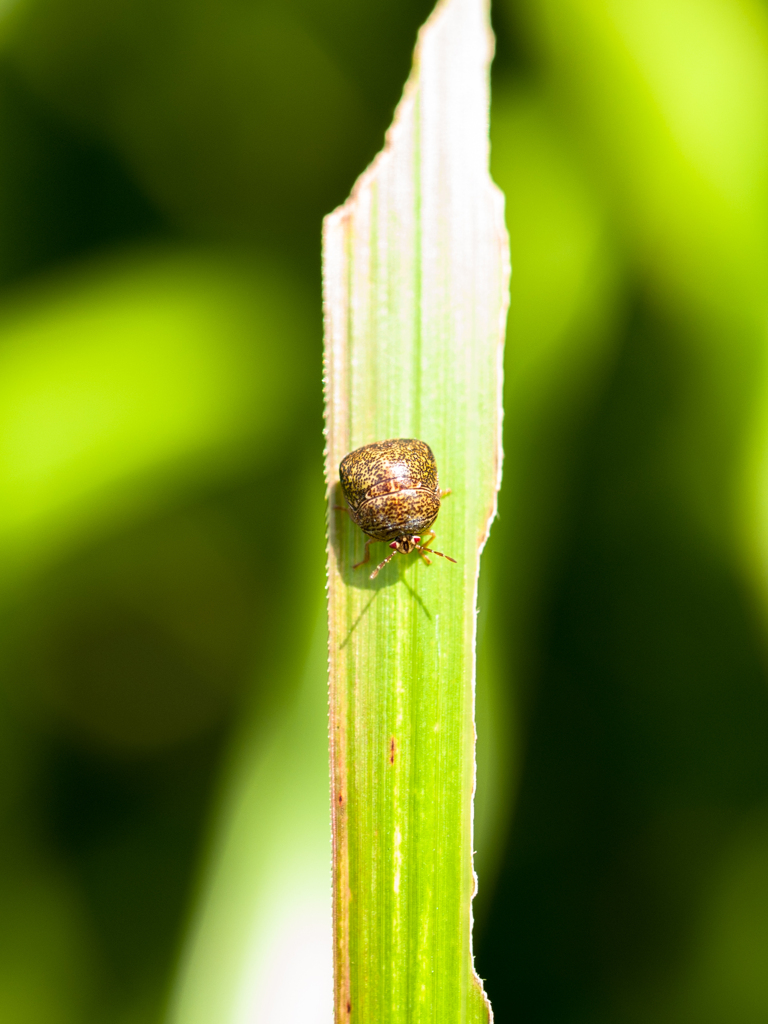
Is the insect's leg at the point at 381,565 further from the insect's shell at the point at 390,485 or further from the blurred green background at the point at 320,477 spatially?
the blurred green background at the point at 320,477

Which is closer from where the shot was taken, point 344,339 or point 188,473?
point 344,339

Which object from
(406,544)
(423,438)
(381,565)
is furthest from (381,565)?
(423,438)

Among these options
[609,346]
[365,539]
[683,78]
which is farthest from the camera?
[609,346]

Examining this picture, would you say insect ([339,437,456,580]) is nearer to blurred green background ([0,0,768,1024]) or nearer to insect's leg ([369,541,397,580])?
insect's leg ([369,541,397,580])

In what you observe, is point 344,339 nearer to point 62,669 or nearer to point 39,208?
point 39,208

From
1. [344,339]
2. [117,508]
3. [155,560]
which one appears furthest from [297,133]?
[155,560]

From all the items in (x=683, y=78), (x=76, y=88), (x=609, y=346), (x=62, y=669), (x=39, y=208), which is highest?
(x=76, y=88)
